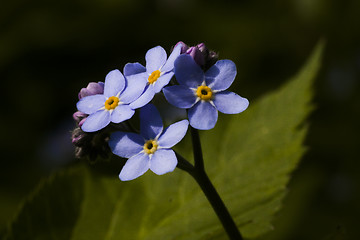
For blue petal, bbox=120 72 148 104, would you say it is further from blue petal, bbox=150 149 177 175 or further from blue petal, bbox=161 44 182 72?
blue petal, bbox=150 149 177 175

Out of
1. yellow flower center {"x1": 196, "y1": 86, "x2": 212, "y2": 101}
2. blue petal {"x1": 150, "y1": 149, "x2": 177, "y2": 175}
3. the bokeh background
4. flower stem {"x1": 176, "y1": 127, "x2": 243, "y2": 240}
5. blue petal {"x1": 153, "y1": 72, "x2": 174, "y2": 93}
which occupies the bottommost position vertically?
the bokeh background

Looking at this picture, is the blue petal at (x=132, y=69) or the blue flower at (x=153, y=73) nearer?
the blue flower at (x=153, y=73)

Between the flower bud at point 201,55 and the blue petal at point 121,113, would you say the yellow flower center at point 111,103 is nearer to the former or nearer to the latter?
the blue petal at point 121,113

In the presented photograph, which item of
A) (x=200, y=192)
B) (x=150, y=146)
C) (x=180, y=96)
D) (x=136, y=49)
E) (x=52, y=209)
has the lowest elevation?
(x=136, y=49)

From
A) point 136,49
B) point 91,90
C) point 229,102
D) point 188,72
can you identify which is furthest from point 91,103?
point 136,49

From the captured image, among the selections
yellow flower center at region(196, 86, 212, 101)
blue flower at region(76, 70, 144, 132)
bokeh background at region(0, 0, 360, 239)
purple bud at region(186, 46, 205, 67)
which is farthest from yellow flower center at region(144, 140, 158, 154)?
bokeh background at region(0, 0, 360, 239)

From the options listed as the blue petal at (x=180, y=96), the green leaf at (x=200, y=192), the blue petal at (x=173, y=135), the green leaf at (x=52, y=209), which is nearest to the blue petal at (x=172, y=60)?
the blue petal at (x=180, y=96)

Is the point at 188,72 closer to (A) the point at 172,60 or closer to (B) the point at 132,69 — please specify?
(A) the point at 172,60
